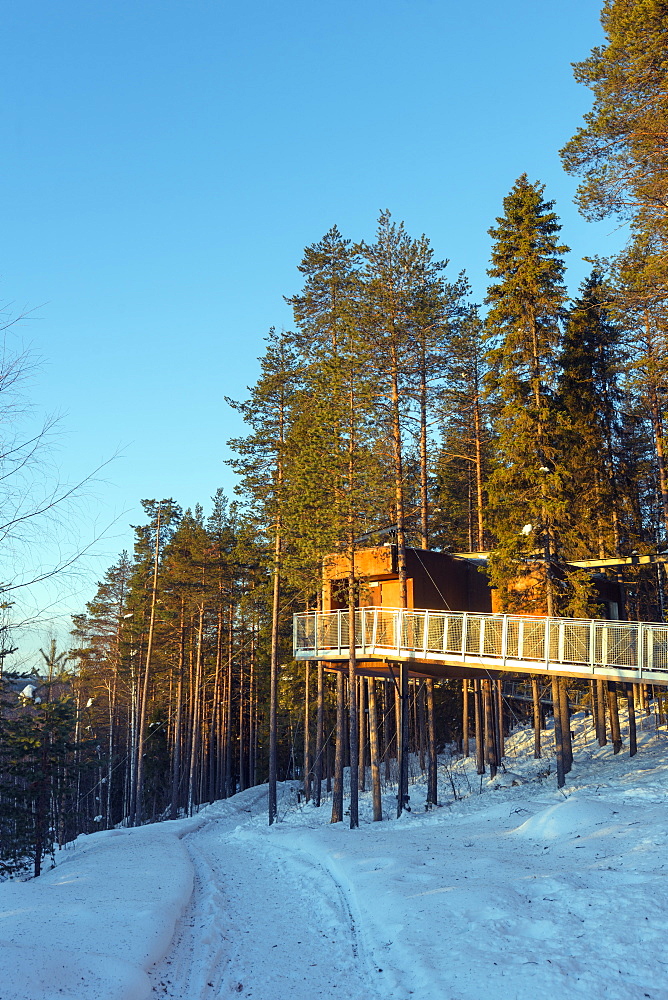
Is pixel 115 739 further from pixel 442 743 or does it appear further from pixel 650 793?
pixel 650 793

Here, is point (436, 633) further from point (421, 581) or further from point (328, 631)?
point (328, 631)

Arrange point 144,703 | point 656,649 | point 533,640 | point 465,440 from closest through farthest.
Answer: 1. point 656,649
2. point 533,640
3. point 465,440
4. point 144,703

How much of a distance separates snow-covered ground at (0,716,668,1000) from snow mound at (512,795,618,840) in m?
0.04

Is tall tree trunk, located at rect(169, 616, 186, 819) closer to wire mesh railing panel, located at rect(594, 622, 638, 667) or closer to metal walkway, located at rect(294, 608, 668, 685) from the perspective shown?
metal walkway, located at rect(294, 608, 668, 685)

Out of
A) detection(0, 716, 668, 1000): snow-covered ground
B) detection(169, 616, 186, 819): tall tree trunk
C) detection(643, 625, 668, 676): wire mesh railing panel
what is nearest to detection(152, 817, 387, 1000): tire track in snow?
detection(0, 716, 668, 1000): snow-covered ground

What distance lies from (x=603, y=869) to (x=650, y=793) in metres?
7.33

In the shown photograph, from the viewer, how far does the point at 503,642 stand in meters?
20.2

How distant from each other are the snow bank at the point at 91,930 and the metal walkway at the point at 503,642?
362 inches

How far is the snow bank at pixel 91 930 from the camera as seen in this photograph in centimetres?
668

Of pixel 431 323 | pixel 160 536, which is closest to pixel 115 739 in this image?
pixel 160 536

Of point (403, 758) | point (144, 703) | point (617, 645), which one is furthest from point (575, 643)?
point (144, 703)

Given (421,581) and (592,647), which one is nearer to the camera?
(592,647)

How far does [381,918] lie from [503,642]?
11525 mm

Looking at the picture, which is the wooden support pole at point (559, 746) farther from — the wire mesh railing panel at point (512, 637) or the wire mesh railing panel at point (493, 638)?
the wire mesh railing panel at point (493, 638)
